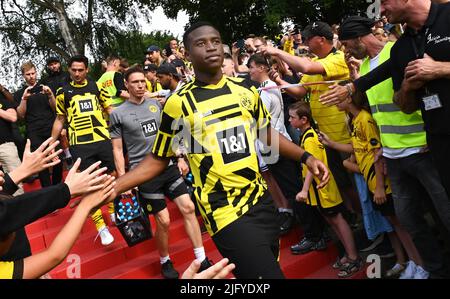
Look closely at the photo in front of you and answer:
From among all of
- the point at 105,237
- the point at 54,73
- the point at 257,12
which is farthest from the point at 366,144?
the point at 257,12

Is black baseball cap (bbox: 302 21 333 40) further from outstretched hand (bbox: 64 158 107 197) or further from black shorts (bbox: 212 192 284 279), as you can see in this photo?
outstretched hand (bbox: 64 158 107 197)

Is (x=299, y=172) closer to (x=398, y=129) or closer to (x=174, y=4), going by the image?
(x=398, y=129)

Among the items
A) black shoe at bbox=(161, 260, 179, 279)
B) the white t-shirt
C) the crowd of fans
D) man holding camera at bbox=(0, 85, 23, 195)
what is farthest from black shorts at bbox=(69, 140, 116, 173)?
the white t-shirt

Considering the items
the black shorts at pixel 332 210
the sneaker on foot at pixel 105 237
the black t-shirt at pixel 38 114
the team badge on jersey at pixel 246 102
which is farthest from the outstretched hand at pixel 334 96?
the black t-shirt at pixel 38 114

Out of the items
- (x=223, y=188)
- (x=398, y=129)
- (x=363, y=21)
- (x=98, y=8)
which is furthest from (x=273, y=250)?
(x=98, y=8)

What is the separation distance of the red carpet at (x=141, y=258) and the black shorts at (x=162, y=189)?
0.77 metres

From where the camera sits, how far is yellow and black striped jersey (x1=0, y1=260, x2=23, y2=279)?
7.50ft

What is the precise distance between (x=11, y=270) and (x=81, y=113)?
4730mm

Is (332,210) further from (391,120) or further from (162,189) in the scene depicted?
(162,189)

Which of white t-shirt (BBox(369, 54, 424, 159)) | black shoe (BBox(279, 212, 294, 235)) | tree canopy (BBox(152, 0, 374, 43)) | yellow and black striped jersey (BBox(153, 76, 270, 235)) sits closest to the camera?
yellow and black striped jersey (BBox(153, 76, 270, 235))

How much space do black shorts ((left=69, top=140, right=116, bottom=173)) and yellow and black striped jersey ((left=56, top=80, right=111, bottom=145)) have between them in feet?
0.19

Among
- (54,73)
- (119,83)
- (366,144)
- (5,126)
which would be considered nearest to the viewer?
(366,144)

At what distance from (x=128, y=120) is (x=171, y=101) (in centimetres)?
240

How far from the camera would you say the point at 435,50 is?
3.34 meters
